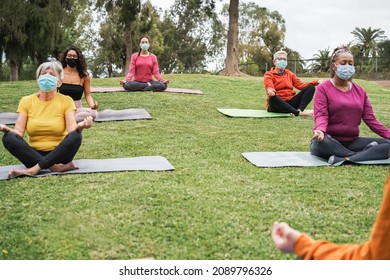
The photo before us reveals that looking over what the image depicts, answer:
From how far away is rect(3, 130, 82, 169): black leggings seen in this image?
14.1 ft

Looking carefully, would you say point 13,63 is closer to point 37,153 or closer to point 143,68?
point 143,68

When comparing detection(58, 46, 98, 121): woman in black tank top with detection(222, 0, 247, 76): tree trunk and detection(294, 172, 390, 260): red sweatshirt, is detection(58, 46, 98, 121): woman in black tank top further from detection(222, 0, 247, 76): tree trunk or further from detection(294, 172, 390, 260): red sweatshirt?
detection(222, 0, 247, 76): tree trunk

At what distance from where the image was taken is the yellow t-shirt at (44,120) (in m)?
4.53

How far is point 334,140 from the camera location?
512 cm

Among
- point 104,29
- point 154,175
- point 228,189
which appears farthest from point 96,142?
point 104,29

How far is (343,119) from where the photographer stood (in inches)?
208

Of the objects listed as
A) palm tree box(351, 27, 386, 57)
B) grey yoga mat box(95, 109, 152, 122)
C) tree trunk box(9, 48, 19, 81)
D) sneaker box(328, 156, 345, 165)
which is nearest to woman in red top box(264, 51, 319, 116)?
grey yoga mat box(95, 109, 152, 122)

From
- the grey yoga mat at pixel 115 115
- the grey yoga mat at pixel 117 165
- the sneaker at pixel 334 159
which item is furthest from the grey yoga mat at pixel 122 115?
the sneaker at pixel 334 159

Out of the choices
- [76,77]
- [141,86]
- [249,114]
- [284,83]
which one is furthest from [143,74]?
[76,77]

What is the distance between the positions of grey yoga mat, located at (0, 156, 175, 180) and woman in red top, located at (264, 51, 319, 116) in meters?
3.96

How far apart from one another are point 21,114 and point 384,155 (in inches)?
143

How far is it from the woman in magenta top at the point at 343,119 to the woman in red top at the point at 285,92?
3.01 metres
